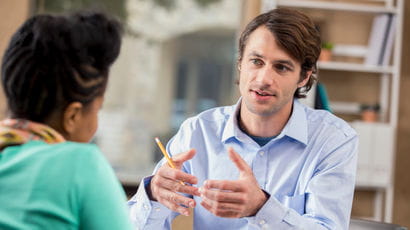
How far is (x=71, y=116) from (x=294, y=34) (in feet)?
2.99

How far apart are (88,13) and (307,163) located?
0.86 metres

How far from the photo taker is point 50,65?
90 cm

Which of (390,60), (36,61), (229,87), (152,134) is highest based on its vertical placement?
(36,61)

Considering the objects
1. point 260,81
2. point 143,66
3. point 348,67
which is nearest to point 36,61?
point 260,81

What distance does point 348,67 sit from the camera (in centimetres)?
339

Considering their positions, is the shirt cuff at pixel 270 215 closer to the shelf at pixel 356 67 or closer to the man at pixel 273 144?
the man at pixel 273 144

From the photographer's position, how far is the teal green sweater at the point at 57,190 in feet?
2.73

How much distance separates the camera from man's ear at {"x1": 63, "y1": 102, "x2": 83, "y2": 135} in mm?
920

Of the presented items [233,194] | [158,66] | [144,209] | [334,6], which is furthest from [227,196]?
[158,66]

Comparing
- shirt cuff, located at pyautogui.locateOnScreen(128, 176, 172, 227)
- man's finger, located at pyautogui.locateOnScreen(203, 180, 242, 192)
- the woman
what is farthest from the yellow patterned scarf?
shirt cuff, located at pyautogui.locateOnScreen(128, 176, 172, 227)

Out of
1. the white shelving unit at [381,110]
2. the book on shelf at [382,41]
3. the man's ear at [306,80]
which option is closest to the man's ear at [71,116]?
the man's ear at [306,80]

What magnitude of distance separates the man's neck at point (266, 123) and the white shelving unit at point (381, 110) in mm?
1740

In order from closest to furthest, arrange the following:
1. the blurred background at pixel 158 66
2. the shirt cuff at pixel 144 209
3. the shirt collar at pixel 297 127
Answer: the shirt cuff at pixel 144 209, the shirt collar at pixel 297 127, the blurred background at pixel 158 66

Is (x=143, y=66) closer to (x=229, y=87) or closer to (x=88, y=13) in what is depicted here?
(x=229, y=87)
